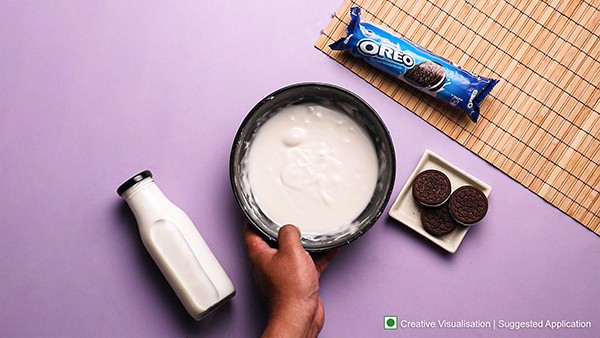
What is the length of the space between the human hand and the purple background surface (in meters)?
0.15

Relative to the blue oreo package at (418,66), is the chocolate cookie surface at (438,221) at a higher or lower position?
lower

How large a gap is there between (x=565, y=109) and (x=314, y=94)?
1.80 ft

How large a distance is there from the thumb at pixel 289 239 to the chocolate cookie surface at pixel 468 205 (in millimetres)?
344

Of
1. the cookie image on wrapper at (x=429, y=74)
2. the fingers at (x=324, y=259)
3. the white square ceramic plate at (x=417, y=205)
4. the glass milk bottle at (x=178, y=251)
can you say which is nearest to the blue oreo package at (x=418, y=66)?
the cookie image on wrapper at (x=429, y=74)

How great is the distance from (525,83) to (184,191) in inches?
30.6

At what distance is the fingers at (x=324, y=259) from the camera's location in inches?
53.6

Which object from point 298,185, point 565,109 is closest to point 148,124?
point 298,185

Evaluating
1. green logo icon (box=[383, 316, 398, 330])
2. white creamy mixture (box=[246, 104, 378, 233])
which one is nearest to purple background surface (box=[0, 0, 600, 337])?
green logo icon (box=[383, 316, 398, 330])

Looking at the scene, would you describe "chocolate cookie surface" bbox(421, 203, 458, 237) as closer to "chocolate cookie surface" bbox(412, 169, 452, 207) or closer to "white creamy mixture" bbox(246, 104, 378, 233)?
"chocolate cookie surface" bbox(412, 169, 452, 207)

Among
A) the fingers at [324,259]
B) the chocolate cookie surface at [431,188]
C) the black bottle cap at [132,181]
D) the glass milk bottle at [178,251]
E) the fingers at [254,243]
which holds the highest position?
the chocolate cookie surface at [431,188]

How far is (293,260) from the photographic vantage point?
1.24 meters

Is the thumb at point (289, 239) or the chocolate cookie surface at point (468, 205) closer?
the thumb at point (289, 239)

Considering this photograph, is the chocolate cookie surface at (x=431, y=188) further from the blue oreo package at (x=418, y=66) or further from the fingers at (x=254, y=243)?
the fingers at (x=254, y=243)

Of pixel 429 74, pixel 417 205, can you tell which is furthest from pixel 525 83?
pixel 417 205
